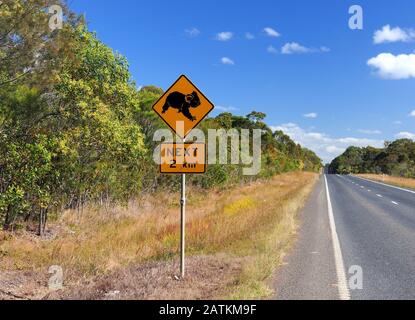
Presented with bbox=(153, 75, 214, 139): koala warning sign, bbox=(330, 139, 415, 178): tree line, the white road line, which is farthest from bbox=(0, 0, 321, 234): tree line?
bbox=(330, 139, 415, 178): tree line

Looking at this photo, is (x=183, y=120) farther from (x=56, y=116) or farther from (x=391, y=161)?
(x=391, y=161)

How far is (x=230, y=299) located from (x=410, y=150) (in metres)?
110

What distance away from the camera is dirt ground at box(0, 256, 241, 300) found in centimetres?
639

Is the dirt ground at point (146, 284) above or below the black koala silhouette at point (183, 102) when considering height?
below

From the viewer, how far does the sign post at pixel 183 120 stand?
23.7ft

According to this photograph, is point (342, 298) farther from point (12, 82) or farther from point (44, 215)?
point (44, 215)

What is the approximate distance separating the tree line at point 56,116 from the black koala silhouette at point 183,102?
11.3 feet

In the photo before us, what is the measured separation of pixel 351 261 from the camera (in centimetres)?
878

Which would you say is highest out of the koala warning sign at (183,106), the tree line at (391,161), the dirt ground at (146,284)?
the tree line at (391,161)

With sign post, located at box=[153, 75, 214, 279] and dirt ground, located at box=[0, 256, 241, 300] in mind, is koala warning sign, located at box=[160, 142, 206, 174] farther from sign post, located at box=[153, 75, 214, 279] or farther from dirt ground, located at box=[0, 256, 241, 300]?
dirt ground, located at box=[0, 256, 241, 300]

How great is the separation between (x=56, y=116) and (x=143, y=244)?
14.8ft

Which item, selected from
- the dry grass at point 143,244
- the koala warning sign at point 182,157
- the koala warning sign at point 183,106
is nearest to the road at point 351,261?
the dry grass at point 143,244

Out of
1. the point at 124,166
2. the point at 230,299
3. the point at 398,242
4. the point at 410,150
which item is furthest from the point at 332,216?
the point at 410,150

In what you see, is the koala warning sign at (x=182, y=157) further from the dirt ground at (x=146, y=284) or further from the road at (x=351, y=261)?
the road at (x=351, y=261)
